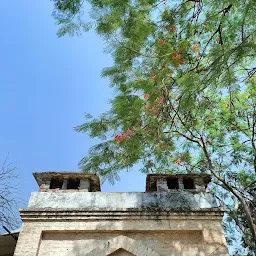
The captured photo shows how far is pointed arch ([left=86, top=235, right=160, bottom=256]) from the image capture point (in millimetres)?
5938

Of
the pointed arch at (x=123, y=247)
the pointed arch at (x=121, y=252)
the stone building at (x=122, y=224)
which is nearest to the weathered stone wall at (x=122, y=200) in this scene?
the stone building at (x=122, y=224)

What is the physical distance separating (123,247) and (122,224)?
0.46 meters

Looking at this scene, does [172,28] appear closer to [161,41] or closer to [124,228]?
[161,41]

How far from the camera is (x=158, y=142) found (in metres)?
7.45

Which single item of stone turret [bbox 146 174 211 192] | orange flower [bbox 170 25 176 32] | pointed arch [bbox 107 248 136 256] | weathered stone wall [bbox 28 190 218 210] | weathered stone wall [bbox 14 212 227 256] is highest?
orange flower [bbox 170 25 176 32]

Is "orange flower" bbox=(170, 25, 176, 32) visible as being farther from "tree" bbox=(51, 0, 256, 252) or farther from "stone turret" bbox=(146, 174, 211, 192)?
"stone turret" bbox=(146, 174, 211, 192)

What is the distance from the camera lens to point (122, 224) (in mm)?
6297

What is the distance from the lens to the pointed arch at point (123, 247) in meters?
5.94

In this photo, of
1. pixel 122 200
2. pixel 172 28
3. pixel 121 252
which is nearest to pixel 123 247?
pixel 121 252

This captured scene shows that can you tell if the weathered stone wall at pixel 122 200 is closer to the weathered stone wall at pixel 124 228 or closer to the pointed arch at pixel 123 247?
the weathered stone wall at pixel 124 228

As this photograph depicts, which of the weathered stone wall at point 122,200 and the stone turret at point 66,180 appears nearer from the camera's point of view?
the weathered stone wall at point 122,200

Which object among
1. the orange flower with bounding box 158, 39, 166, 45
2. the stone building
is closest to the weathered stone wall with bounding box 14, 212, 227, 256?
the stone building

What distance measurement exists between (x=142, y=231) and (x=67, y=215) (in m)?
1.59

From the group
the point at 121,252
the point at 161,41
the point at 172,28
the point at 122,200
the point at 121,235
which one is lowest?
the point at 121,252
